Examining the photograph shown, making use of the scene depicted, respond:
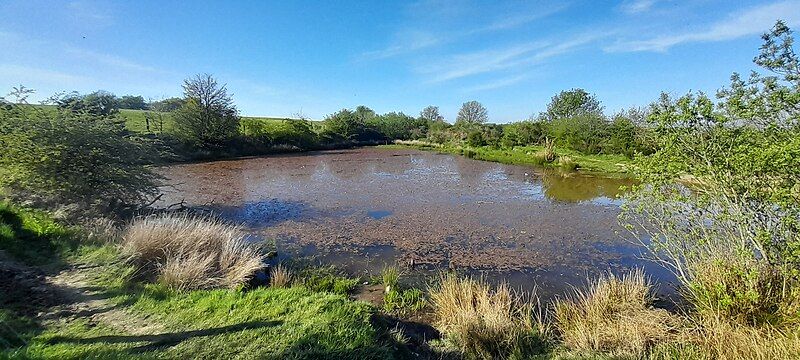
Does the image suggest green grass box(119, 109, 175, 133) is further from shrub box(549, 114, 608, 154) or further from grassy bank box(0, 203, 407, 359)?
shrub box(549, 114, 608, 154)

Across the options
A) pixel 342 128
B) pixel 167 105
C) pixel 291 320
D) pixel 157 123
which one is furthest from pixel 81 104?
pixel 342 128

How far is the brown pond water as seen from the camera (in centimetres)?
806

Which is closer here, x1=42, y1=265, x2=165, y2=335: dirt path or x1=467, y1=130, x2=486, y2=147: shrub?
x1=42, y1=265, x2=165, y2=335: dirt path

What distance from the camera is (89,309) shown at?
480cm

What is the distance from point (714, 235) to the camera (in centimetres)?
469

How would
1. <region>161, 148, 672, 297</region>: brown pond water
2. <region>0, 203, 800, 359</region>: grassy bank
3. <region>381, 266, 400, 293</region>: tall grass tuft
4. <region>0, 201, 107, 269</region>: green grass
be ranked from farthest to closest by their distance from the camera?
<region>161, 148, 672, 297</region>: brown pond water, <region>381, 266, 400, 293</region>: tall grass tuft, <region>0, 201, 107, 269</region>: green grass, <region>0, 203, 800, 359</region>: grassy bank

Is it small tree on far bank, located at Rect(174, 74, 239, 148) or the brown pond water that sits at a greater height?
small tree on far bank, located at Rect(174, 74, 239, 148)

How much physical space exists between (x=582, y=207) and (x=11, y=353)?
14746mm

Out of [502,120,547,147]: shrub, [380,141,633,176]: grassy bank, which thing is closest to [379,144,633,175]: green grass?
[380,141,633,176]: grassy bank

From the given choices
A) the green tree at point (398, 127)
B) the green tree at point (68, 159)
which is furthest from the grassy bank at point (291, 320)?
the green tree at point (398, 127)

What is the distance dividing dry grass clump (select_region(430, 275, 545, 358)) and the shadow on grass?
2520mm

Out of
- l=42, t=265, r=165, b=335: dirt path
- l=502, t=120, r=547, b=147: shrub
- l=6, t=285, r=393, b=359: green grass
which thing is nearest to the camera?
l=6, t=285, r=393, b=359: green grass

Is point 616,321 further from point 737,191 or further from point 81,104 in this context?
point 81,104

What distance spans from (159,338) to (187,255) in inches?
103
